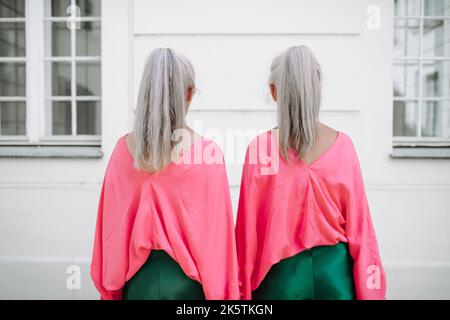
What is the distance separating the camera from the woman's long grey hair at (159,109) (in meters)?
1.51

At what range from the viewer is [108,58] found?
2.90m

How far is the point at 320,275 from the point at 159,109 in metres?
0.90

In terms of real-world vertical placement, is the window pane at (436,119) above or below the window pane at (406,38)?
below

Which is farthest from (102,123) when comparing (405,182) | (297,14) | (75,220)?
(405,182)

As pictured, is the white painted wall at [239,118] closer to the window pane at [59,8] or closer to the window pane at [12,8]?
the window pane at [59,8]

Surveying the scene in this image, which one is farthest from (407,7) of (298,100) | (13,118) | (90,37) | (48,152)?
(13,118)

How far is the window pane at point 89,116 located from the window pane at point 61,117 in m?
0.08

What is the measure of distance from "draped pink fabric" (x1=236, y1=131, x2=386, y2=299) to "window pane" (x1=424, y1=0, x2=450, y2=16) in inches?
73.3

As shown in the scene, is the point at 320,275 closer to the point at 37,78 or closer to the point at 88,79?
the point at 88,79

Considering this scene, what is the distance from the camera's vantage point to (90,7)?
3.01m

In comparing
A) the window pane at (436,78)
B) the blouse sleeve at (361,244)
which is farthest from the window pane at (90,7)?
the window pane at (436,78)

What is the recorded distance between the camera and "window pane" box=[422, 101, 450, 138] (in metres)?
2.95

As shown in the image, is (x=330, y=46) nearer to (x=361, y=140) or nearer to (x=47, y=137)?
(x=361, y=140)
